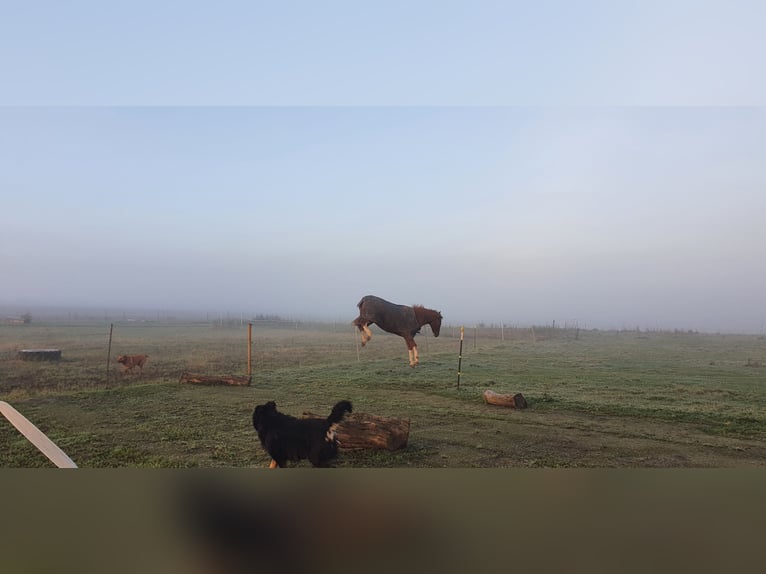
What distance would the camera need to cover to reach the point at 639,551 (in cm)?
295

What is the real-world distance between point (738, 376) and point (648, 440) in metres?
1.31

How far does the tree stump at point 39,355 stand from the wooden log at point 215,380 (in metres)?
1.22

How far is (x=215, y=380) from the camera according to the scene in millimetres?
4055

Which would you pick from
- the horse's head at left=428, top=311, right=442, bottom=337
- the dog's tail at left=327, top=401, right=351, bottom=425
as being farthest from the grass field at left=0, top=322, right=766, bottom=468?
the dog's tail at left=327, top=401, right=351, bottom=425

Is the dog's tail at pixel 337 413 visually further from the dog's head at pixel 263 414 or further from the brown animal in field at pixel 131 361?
the brown animal in field at pixel 131 361

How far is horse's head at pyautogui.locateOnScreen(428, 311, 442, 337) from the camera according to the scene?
4164mm

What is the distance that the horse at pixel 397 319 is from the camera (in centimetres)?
405

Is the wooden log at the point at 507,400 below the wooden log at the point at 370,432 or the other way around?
the other way around

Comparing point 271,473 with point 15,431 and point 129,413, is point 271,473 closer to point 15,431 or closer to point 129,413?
point 129,413

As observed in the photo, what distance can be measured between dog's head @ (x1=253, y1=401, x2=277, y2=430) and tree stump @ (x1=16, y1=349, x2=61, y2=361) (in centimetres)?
219

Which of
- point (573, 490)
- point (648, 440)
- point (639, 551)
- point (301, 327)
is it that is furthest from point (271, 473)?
point (648, 440)

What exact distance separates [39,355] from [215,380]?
1676 millimetres

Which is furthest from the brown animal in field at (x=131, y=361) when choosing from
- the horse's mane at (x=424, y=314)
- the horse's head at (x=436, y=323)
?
the horse's head at (x=436, y=323)

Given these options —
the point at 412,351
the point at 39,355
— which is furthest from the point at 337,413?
the point at 39,355
